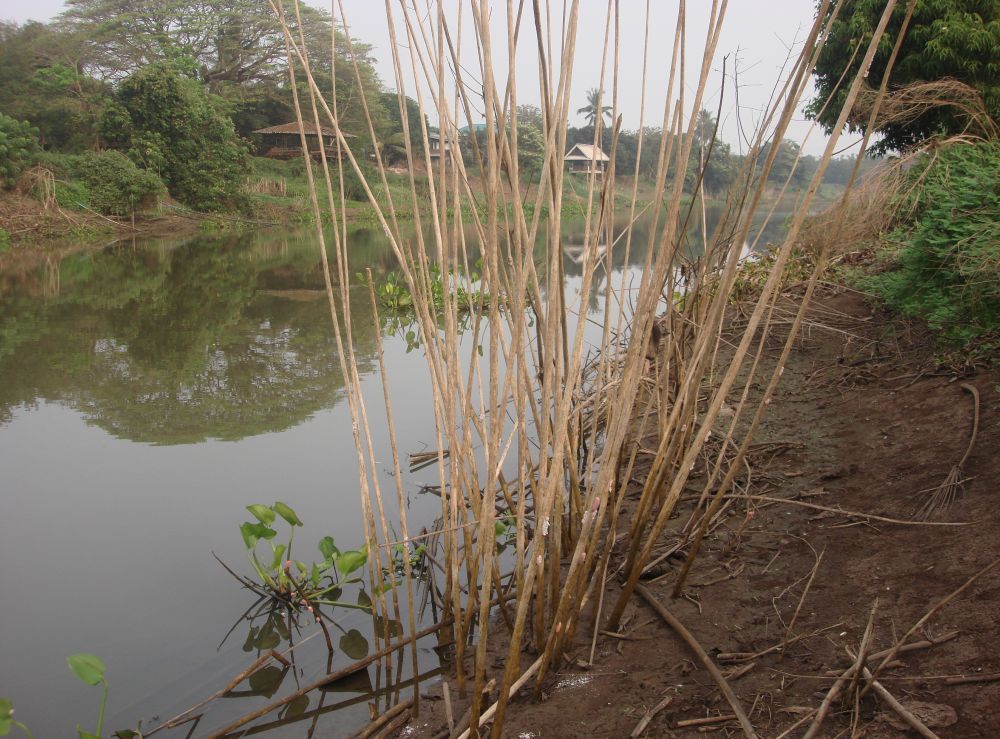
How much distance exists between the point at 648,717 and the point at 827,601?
524mm

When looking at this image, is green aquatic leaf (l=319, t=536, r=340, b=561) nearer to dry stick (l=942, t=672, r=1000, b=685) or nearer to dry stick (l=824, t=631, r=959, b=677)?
dry stick (l=824, t=631, r=959, b=677)

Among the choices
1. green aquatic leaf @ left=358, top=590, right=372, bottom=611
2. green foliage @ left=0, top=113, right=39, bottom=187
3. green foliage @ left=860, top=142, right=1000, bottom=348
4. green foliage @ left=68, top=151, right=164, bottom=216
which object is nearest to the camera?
green aquatic leaf @ left=358, top=590, right=372, bottom=611

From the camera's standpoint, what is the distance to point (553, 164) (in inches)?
54.5

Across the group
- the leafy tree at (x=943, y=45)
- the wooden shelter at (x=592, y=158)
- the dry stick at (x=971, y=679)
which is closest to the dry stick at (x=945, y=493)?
the dry stick at (x=971, y=679)

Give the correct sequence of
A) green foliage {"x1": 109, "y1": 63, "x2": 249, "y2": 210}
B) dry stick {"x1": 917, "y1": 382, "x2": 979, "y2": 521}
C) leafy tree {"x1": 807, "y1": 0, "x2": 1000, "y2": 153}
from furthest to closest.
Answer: green foliage {"x1": 109, "y1": 63, "x2": 249, "y2": 210}
leafy tree {"x1": 807, "y1": 0, "x2": 1000, "y2": 153}
dry stick {"x1": 917, "y1": 382, "x2": 979, "y2": 521}

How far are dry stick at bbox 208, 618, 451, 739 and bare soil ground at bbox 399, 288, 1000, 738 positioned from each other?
0.13m

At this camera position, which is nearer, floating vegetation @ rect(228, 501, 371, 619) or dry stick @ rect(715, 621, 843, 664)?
dry stick @ rect(715, 621, 843, 664)

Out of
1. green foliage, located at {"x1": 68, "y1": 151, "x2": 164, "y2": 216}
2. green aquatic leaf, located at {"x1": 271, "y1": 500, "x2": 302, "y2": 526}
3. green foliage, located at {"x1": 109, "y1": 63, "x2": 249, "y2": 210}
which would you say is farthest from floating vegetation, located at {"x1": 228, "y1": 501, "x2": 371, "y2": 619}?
green foliage, located at {"x1": 109, "y1": 63, "x2": 249, "y2": 210}

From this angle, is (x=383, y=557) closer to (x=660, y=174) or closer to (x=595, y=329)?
(x=660, y=174)

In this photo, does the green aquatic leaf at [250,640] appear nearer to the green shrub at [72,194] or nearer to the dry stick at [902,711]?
the dry stick at [902,711]

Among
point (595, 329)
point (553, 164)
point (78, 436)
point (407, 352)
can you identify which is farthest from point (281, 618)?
point (595, 329)

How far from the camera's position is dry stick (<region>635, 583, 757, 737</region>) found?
1.22 m

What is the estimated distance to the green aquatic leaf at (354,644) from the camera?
1.84 meters

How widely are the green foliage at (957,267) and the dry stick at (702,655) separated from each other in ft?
5.00
